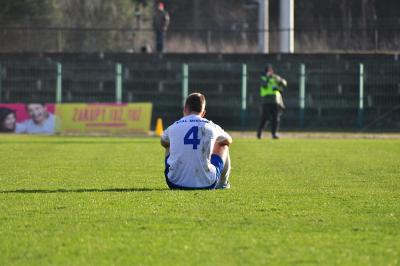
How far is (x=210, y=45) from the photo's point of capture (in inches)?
1753

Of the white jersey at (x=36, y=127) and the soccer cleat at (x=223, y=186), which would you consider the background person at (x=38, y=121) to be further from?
the soccer cleat at (x=223, y=186)

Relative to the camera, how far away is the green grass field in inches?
344

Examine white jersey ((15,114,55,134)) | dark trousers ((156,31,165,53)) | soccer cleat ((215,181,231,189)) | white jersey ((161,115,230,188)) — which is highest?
dark trousers ((156,31,165,53))

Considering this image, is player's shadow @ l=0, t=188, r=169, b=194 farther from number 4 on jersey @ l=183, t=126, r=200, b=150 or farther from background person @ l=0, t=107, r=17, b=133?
background person @ l=0, t=107, r=17, b=133

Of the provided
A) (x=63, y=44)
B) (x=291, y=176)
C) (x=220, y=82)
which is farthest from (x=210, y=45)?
(x=291, y=176)

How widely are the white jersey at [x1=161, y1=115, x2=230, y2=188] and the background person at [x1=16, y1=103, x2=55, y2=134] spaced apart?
22.9 m

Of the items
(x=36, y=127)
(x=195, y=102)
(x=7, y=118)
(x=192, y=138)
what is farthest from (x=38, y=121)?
(x=192, y=138)

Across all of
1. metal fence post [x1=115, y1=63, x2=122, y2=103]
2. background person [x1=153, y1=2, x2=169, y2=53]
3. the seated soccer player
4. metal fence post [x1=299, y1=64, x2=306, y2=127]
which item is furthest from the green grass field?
background person [x1=153, y1=2, x2=169, y2=53]

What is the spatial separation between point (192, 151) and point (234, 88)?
92.6ft

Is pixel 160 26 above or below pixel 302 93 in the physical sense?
above

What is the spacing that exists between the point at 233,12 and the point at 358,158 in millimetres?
38197

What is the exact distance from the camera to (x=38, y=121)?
3672 cm

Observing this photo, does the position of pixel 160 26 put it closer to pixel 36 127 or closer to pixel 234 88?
pixel 234 88

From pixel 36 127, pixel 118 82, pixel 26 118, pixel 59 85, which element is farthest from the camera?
pixel 118 82
